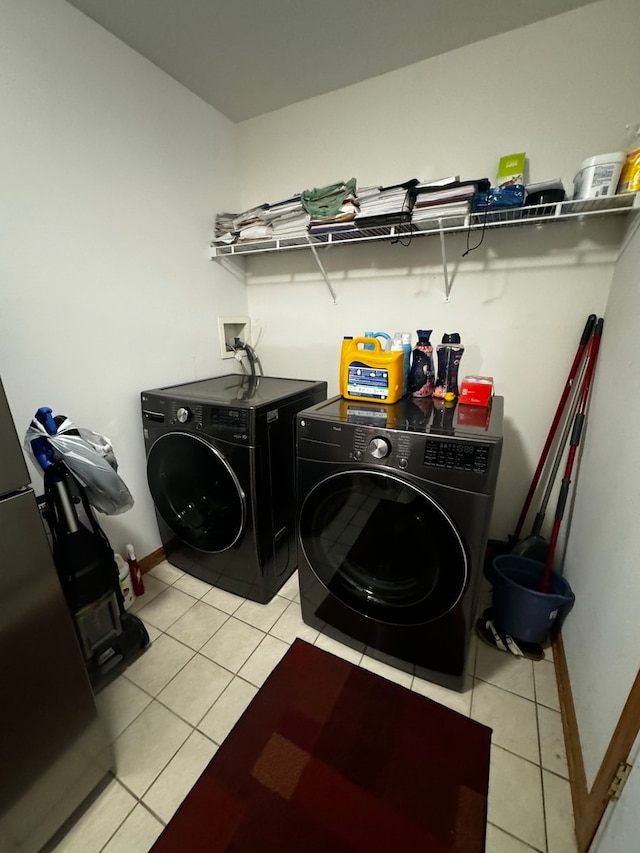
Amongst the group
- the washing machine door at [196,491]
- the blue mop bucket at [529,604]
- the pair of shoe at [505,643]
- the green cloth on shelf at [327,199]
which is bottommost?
the pair of shoe at [505,643]

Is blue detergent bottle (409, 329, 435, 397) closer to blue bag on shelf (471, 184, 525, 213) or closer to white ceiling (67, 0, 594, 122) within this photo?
blue bag on shelf (471, 184, 525, 213)

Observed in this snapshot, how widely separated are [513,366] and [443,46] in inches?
57.1

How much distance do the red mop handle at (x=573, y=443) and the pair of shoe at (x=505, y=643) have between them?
0.80 feet

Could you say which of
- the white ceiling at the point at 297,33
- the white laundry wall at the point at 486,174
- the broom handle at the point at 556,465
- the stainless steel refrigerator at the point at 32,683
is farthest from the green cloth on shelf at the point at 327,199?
the stainless steel refrigerator at the point at 32,683

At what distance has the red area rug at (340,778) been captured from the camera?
35.8 inches

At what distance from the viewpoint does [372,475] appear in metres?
1.06

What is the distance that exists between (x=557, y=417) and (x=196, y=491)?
69.7 inches

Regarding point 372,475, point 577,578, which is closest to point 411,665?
point 577,578

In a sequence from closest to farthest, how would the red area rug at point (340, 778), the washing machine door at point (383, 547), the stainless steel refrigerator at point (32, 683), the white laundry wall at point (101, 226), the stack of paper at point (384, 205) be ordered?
the stainless steel refrigerator at point (32, 683)
the red area rug at point (340, 778)
the washing machine door at point (383, 547)
the white laundry wall at point (101, 226)
the stack of paper at point (384, 205)

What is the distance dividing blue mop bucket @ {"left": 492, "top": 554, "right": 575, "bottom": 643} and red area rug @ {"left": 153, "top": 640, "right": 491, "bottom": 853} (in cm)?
42

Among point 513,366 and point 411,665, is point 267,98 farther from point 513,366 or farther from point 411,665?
point 411,665

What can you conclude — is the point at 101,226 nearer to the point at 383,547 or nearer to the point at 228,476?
the point at 228,476

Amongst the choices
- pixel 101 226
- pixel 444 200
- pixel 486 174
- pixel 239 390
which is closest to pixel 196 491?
pixel 239 390

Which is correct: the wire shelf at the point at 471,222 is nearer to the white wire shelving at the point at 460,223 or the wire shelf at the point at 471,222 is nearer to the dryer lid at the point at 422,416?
the white wire shelving at the point at 460,223
